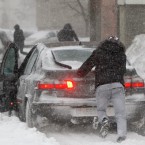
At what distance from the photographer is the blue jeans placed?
330 inches

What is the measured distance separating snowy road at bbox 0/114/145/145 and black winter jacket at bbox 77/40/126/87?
2.85 ft

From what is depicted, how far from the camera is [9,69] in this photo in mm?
10938

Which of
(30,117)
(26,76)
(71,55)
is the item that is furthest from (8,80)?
(30,117)

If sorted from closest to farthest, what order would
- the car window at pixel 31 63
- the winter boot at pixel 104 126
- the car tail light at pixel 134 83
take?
the winter boot at pixel 104 126
the car tail light at pixel 134 83
the car window at pixel 31 63

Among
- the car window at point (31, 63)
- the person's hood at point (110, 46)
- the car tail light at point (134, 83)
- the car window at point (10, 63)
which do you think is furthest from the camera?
the car window at point (10, 63)

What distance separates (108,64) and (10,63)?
303 centimetres

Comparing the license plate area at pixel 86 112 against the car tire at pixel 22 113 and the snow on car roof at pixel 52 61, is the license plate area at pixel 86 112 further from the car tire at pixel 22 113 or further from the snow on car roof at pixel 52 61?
the car tire at pixel 22 113

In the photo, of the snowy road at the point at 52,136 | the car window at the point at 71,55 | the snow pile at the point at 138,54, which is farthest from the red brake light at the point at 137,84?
the snow pile at the point at 138,54

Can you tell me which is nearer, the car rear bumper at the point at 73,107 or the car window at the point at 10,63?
the car rear bumper at the point at 73,107

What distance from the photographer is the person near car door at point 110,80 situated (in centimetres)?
839

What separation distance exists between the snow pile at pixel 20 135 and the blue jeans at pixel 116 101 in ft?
2.78

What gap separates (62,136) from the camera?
29.3 feet

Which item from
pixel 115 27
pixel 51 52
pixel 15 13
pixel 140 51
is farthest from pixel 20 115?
pixel 15 13

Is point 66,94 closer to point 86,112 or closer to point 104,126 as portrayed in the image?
point 86,112
